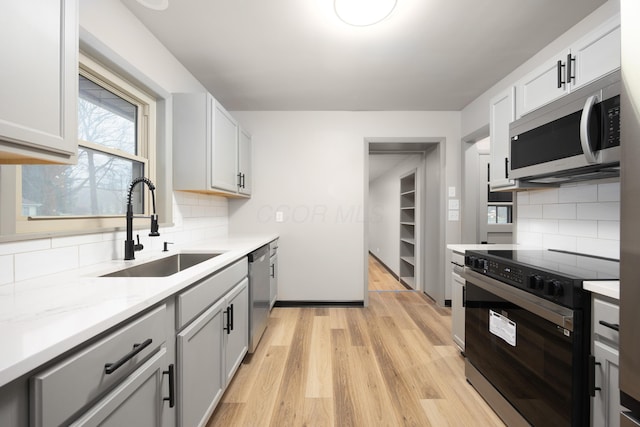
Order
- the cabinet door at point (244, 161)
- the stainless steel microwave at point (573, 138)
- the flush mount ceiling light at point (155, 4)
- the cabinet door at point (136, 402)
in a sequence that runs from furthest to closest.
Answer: the cabinet door at point (244, 161) < the flush mount ceiling light at point (155, 4) < the stainless steel microwave at point (573, 138) < the cabinet door at point (136, 402)

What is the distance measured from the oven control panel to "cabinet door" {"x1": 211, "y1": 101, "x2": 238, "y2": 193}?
2106 mm

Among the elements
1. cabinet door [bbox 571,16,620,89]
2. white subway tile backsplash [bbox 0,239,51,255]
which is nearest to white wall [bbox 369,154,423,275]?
cabinet door [bbox 571,16,620,89]

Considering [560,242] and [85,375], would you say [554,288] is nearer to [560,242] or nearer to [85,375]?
[560,242]

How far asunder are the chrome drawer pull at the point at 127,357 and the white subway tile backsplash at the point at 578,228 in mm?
2467

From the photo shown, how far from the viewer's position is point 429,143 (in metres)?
3.49

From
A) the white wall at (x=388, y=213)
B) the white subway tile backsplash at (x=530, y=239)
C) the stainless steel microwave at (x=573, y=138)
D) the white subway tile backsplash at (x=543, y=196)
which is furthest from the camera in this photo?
the white wall at (x=388, y=213)

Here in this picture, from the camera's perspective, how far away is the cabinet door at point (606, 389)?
3.31ft

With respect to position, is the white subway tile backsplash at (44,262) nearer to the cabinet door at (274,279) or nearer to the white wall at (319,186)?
the cabinet door at (274,279)

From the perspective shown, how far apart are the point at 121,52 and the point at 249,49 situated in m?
0.88

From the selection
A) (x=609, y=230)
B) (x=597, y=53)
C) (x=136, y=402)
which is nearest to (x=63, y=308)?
(x=136, y=402)

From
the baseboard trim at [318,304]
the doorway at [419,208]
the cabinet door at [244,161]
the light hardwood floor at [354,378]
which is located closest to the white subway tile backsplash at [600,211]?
the light hardwood floor at [354,378]

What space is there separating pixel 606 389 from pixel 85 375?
173cm

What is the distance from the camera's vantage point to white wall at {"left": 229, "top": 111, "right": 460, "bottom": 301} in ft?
11.2

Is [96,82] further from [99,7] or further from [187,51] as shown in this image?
[187,51]
